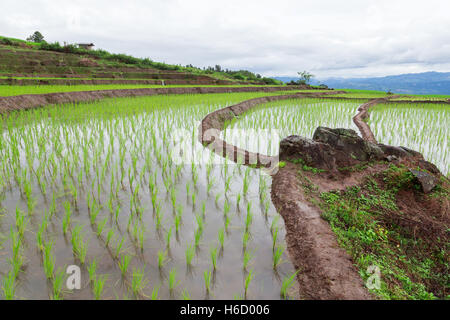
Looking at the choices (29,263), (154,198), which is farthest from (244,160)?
(29,263)

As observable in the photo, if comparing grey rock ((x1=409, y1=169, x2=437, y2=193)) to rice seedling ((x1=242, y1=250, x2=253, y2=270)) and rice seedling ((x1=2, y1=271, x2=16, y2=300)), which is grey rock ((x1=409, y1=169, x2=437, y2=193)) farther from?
rice seedling ((x1=2, y1=271, x2=16, y2=300))

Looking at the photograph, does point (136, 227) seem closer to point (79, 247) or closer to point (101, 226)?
point (101, 226)

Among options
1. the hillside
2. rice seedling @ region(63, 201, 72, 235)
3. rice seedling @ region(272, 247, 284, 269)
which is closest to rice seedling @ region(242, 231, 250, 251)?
rice seedling @ region(272, 247, 284, 269)

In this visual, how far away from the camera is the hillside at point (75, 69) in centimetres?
1243

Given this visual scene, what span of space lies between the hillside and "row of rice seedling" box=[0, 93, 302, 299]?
10.3 meters

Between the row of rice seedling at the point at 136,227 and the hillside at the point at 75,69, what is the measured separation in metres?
10.3

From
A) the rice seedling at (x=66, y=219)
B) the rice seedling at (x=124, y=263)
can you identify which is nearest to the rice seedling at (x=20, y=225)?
the rice seedling at (x=66, y=219)

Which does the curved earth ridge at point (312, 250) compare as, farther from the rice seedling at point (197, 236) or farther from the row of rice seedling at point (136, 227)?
the rice seedling at point (197, 236)

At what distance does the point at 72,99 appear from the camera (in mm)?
8477

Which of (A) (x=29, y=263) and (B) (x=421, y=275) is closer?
(A) (x=29, y=263)

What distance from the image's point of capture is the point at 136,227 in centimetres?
209

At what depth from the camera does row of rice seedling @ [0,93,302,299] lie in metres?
1.61
